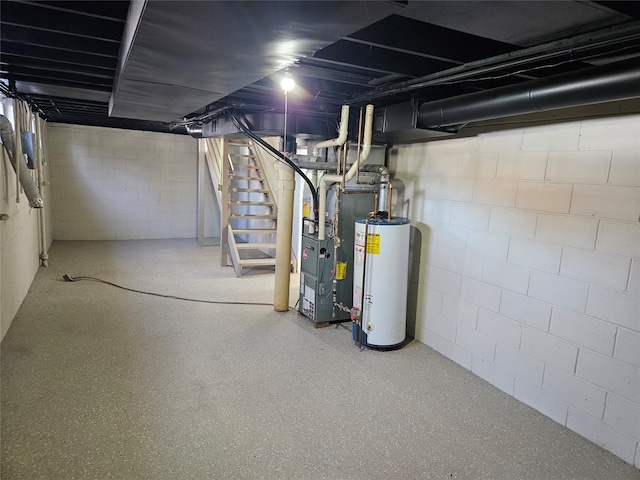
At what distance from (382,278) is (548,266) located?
3.70 feet

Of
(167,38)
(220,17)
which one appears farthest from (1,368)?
(220,17)

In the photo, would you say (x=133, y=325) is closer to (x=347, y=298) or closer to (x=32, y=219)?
(x=347, y=298)

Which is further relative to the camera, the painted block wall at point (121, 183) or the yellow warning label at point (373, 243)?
the painted block wall at point (121, 183)

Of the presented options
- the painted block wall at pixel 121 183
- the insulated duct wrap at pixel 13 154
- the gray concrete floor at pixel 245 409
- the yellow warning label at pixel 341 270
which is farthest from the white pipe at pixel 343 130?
the painted block wall at pixel 121 183

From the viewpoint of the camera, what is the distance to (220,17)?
121cm

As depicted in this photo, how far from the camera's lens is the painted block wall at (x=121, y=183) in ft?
22.1

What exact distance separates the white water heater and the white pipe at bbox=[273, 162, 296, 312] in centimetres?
90

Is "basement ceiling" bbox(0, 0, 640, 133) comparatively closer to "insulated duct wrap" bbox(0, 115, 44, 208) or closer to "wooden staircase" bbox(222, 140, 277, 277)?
"insulated duct wrap" bbox(0, 115, 44, 208)

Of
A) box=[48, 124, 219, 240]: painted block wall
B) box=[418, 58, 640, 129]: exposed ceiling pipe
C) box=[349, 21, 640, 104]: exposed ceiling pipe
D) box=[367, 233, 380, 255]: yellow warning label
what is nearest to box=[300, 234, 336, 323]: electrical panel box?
box=[367, 233, 380, 255]: yellow warning label

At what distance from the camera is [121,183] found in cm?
709

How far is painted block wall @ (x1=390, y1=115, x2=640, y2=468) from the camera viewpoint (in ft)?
6.59

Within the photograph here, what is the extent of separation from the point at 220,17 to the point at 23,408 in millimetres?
2289

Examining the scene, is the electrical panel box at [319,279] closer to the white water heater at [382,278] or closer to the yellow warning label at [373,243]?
the white water heater at [382,278]

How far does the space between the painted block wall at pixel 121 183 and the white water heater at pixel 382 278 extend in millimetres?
5339
